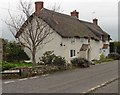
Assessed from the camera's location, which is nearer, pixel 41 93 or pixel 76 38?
pixel 41 93

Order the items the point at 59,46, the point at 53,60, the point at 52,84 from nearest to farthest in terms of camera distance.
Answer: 1. the point at 52,84
2. the point at 53,60
3. the point at 59,46

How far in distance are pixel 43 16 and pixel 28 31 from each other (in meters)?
2.84

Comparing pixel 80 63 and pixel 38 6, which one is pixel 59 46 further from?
pixel 38 6

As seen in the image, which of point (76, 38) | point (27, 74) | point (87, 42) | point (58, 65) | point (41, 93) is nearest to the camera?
point (41, 93)

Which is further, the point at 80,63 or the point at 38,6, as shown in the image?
the point at 38,6

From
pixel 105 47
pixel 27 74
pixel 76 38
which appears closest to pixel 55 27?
pixel 76 38

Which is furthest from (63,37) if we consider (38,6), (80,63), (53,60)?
(53,60)

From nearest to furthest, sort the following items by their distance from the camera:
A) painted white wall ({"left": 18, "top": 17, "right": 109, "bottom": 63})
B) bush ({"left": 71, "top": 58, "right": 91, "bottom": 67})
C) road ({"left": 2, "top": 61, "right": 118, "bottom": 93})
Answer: road ({"left": 2, "top": 61, "right": 118, "bottom": 93}) < bush ({"left": 71, "top": 58, "right": 91, "bottom": 67}) < painted white wall ({"left": 18, "top": 17, "right": 109, "bottom": 63})

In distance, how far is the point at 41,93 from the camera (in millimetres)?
14836

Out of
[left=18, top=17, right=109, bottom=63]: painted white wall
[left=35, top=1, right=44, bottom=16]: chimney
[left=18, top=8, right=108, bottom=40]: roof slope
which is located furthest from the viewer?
[left=35, top=1, right=44, bottom=16]: chimney

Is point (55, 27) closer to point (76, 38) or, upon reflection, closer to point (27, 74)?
point (76, 38)

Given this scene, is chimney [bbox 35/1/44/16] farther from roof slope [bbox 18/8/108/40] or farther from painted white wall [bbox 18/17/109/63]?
painted white wall [bbox 18/17/109/63]

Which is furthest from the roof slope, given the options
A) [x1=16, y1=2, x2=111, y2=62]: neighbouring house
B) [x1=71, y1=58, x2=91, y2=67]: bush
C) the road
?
the road

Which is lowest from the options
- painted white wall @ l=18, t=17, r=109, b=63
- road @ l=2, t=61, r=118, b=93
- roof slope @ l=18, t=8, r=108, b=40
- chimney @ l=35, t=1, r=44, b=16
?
road @ l=2, t=61, r=118, b=93
